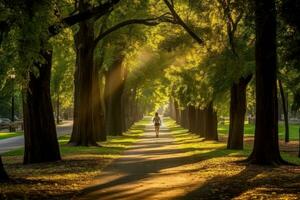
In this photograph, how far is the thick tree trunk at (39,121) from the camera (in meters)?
21.4

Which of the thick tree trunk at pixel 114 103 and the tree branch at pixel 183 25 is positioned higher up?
the tree branch at pixel 183 25

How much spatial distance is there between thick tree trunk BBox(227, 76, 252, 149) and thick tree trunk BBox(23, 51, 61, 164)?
1063 centimetres

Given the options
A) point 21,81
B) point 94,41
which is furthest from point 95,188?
point 94,41

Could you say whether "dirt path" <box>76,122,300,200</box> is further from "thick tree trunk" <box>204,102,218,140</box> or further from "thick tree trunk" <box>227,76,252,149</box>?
"thick tree trunk" <box>204,102,218,140</box>

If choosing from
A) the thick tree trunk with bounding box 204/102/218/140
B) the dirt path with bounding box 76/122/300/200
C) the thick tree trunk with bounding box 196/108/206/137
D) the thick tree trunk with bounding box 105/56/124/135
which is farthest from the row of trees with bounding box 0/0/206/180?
the thick tree trunk with bounding box 196/108/206/137

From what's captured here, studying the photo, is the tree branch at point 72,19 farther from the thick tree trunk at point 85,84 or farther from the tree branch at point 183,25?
the thick tree trunk at point 85,84

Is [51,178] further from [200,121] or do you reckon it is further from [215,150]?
[200,121]

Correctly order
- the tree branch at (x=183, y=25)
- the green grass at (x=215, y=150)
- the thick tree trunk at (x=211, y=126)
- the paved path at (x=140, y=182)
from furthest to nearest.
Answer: the thick tree trunk at (x=211, y=126) → the tree branch at (x=183, y=25) → the green grass at (x=215, y=150) → the paved path at (x=140, y=182)

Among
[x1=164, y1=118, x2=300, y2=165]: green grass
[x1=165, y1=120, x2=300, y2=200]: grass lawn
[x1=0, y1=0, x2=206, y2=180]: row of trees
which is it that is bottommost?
[x1=165, y1=120, x2=300, y2=200]: grass lawn

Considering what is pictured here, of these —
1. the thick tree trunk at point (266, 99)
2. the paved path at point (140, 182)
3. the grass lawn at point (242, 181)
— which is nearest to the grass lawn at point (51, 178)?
the paved path at point (140, 182)

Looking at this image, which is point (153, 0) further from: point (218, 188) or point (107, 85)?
point (218, 188)

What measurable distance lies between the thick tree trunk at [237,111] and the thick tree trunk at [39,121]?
34.9ft

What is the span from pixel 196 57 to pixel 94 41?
6.02 metres

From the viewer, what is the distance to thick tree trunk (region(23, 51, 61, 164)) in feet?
70.3
